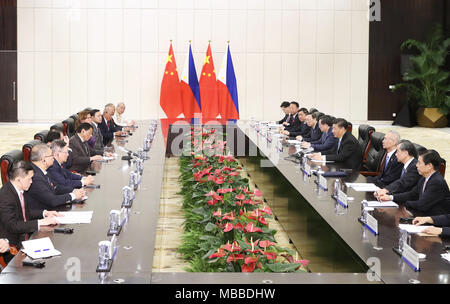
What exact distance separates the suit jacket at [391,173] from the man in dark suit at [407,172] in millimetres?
468

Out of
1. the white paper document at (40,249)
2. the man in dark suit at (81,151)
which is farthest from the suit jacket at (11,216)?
the man in dark suit at (81,151)

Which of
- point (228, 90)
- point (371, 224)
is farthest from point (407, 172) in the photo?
point (228, 90)

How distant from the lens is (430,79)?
15.8 m

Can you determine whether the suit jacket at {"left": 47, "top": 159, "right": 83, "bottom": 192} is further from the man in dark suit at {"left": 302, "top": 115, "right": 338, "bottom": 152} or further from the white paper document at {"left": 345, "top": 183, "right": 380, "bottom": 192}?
the man in dark suit at {"left": 302, "top": 115, "right": 338, "bottom": 152}

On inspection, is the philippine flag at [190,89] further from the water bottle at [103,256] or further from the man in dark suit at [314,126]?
the water bottle at [103,256]

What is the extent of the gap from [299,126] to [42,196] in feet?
22.5

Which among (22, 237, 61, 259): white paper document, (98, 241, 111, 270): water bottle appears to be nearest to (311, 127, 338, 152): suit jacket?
(22, 237, 61, 259): white paper document

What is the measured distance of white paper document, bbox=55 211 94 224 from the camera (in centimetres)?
396

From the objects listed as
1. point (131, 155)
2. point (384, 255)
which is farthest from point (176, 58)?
point (384, 255)

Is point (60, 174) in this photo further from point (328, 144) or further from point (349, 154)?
point (328, 144)

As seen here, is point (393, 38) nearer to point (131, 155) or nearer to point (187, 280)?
point (131, 155)

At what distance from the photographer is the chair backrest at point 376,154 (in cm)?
696

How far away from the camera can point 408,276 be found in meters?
2.96

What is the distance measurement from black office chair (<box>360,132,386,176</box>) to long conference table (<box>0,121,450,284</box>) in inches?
53.9
